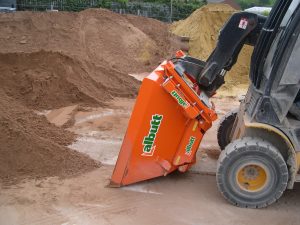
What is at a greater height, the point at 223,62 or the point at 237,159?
the point at 223,62

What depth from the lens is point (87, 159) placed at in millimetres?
6457

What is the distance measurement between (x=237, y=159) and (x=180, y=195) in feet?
2.97

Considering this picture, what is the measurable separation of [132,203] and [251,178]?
55.0 inches

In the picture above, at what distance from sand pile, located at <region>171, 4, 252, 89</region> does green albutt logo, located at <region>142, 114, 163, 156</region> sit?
8.96m

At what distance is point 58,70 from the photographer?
34.4ft

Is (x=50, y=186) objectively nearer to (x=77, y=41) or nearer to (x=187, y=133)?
(x=187, y=133)

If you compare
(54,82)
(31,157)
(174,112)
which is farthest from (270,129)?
(54,82)

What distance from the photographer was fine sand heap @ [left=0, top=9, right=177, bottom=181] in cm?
623

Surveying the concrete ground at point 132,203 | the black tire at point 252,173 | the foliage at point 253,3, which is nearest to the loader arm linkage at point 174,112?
the concrete ground at point 132,203

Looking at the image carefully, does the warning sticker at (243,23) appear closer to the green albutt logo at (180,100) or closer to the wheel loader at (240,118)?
the wheel loader at (240,118)

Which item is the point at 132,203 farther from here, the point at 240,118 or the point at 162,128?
the point at 240,118

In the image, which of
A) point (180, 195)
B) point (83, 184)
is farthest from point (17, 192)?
point (180, 195)

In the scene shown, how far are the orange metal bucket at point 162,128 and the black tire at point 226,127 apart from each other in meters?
1.16

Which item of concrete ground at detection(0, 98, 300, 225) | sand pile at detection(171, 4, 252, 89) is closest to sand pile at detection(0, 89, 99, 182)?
concrete ground at detection(0, 98, 300, 225)
